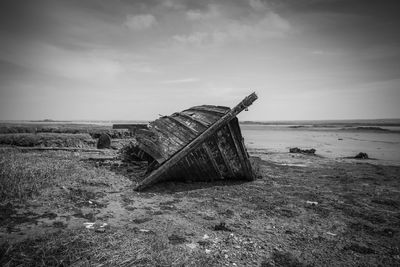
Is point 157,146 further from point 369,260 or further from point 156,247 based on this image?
point 369,260

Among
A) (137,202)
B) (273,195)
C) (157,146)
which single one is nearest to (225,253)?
(137,202)

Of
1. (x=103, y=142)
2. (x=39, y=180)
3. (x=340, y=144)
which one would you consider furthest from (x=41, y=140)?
(x=340, y=144)

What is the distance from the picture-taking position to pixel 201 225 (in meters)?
3.88

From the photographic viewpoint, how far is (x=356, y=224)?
13.7 feet

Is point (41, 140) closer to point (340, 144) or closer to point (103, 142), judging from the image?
point (103, 142)

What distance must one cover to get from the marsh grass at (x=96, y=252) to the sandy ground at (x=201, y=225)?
0.01 m

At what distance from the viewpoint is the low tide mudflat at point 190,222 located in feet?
9.53

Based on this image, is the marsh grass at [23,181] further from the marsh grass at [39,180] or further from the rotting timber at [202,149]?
the rotting timber at [202,149]

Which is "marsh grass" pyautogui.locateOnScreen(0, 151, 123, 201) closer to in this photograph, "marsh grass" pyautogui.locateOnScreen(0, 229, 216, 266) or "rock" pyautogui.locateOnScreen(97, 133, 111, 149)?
"marsh grass" pyautogui.locateOnScreen(0, 229, 216, 266)

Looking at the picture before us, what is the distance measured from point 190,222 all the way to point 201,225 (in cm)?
21

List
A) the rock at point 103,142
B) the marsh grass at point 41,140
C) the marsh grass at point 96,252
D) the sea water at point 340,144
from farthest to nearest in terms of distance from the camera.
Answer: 1. the sea water at point 340,144
2. the rock at point 103,142
3. the marsh grass at point 41,140
4. the marsh grass at point 96,252

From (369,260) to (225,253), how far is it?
6.20 feet

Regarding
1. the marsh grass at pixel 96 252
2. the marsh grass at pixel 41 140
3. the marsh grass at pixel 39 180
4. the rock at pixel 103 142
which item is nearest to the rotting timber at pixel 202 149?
the marsh grass at pixel 39 180

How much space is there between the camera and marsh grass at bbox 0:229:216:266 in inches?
103
